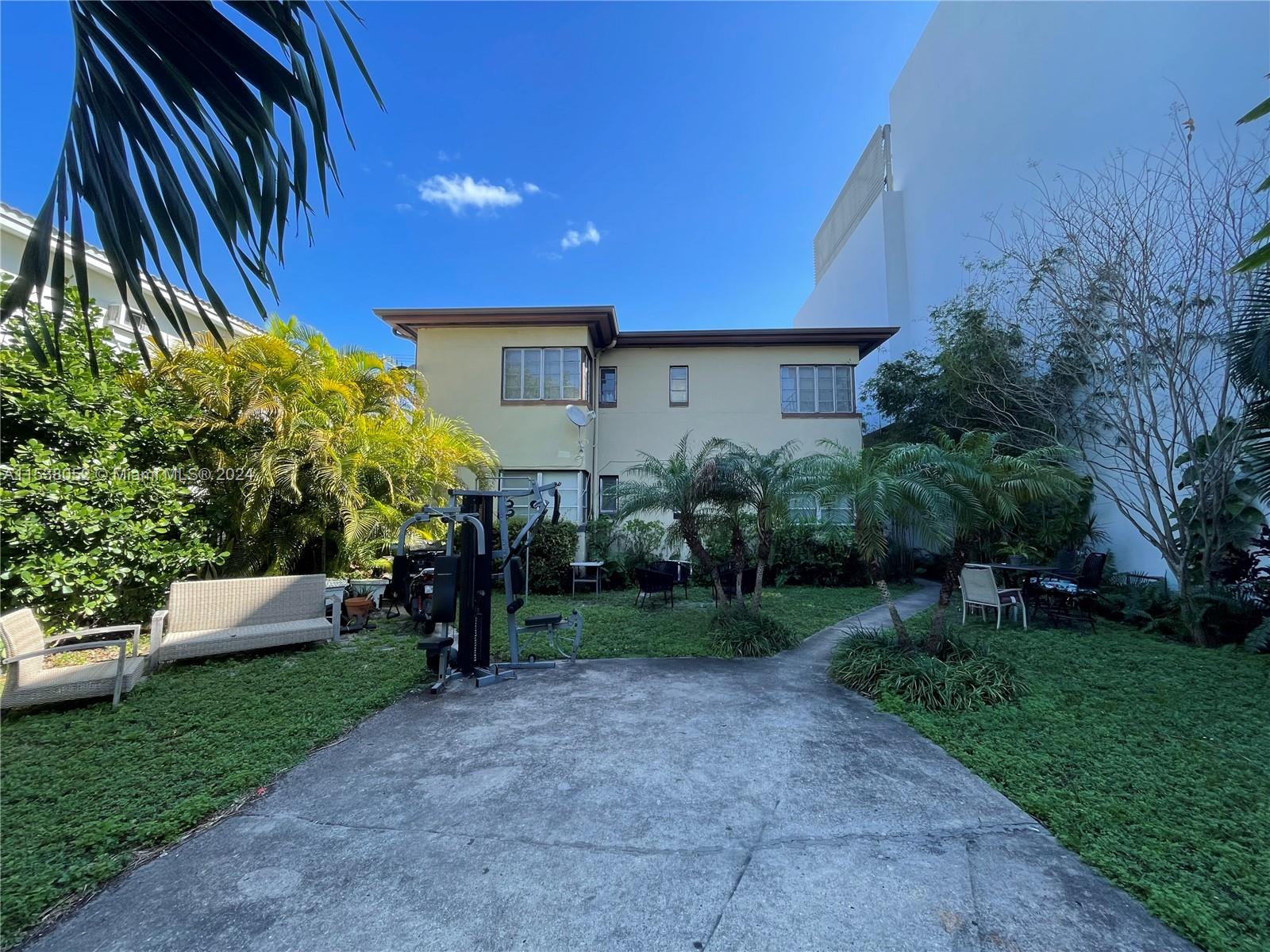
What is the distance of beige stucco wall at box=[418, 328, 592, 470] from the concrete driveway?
9.31 meters

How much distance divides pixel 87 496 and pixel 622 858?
6826 millimetres

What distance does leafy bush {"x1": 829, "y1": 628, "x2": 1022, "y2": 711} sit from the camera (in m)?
4.80

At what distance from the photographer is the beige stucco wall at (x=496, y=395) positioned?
12969 millimetres

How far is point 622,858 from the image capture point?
102 inches

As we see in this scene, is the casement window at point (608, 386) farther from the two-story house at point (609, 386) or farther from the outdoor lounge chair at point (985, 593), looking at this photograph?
the outdoor lounge chair at point (985, 593)

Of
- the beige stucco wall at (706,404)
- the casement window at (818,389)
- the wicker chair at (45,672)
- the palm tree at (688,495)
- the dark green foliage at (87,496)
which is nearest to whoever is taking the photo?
the wicker chair at (45,672)

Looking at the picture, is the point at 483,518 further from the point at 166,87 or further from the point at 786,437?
the point at 786,437

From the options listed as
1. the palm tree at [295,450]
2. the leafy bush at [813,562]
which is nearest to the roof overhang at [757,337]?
the leafy bush at [813,562]

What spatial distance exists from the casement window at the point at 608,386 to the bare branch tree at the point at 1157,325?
8.95 m

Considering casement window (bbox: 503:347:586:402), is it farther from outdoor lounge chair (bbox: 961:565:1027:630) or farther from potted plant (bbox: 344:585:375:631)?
outdoor lounge chair (bbox: 961:565:1027:630)

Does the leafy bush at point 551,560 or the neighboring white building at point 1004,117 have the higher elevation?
the neighboring white building at point 1004,117

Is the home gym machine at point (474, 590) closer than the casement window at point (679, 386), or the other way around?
the home gym machine at point (474, 590)

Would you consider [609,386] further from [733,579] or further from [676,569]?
[733,579]

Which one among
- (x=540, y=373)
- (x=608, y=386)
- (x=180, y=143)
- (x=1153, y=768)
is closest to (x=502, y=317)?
(x=540, y=373)
